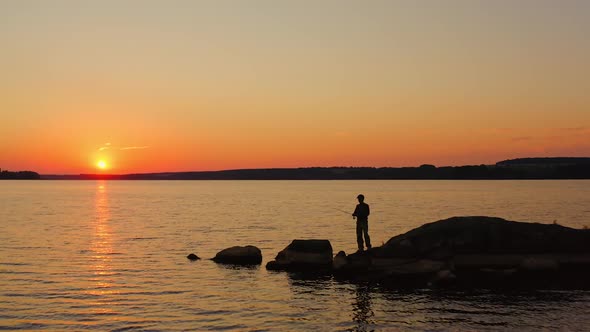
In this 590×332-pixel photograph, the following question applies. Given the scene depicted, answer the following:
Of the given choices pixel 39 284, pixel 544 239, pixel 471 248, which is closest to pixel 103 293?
pixel 39 284

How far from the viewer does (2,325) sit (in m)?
19.6

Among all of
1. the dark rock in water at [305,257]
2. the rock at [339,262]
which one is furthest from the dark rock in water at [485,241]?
the dark rock in water at [305,257]

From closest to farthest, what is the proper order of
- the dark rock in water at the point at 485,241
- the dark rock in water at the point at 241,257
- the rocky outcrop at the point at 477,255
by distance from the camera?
the rocky outcrop at the point at 477,255 → the dark rock in water at the point at 485,241 → the dark rock in water at the point at 241,257

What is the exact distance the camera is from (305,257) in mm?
30953

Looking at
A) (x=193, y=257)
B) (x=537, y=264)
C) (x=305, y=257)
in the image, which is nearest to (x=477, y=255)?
(x=537, y=264)

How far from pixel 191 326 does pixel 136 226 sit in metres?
44.6

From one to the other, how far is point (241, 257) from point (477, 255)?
12534 mm

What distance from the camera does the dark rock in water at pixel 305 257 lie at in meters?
30.8

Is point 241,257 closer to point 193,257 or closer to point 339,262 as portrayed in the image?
point 193,257

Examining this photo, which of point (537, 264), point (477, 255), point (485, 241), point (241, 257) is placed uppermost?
point (485, 241)

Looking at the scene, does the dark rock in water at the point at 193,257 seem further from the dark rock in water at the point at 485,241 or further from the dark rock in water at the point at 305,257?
the dark rock in water at the point at 485,241

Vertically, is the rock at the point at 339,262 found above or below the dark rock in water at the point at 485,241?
below

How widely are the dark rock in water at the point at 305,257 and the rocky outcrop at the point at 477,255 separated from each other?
161 centimetres

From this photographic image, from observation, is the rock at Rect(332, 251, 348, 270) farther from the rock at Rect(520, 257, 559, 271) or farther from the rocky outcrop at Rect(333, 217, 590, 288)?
the rock at Rect(520, 257, 559, 271)
